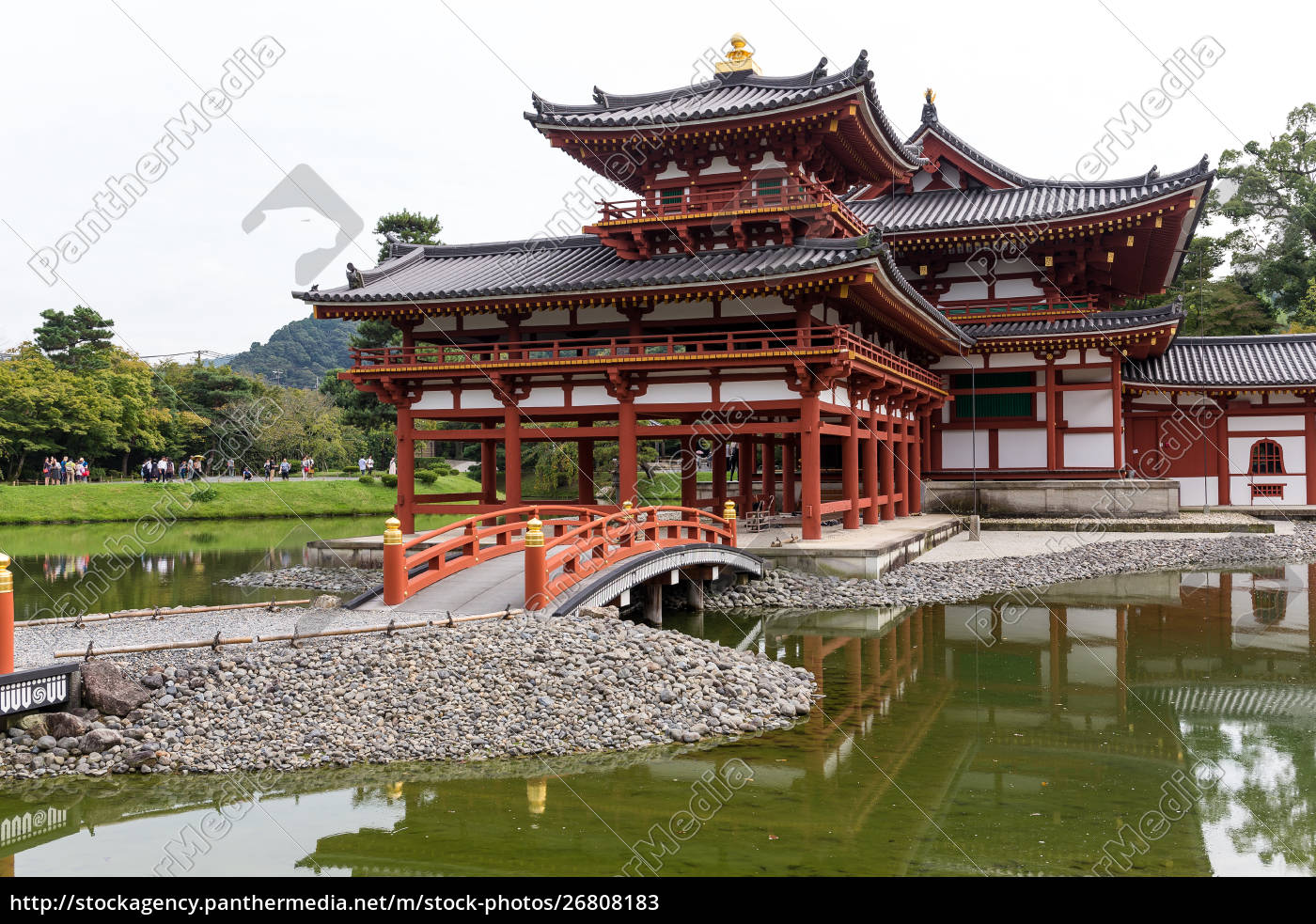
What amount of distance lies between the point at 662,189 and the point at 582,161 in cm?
242

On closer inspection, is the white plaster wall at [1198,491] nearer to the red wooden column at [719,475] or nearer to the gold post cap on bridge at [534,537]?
the red wooden column at [719,475]

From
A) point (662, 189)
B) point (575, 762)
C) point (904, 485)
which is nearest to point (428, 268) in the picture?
point (662, 189)

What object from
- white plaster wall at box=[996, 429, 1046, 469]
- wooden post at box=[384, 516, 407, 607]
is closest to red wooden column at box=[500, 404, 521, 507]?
wooden post at box=[384, 516, 407, 607]

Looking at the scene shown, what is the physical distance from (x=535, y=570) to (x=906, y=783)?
5675mm

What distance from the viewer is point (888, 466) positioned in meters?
25.8

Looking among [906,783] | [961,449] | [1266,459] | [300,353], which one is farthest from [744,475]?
[300,353]

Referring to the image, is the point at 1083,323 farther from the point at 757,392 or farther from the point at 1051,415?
the point at 757,392

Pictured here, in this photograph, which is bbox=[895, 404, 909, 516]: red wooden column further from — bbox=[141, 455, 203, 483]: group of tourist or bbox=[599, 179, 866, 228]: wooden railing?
bbox=[141, 455, 203, 483]: group of tourist

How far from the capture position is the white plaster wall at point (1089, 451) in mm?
28797

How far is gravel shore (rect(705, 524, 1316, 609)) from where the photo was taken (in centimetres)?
1855

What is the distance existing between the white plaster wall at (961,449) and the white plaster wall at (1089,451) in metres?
2.38

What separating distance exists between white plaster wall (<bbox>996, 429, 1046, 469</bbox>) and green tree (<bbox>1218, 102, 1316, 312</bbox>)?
31529 millimetres

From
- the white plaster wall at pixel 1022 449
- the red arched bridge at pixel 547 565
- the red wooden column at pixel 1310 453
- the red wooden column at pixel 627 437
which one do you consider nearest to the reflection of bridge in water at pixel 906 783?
the red arched bridge at pixel 547 565

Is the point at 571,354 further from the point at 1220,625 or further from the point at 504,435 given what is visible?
the point at 1220,625
